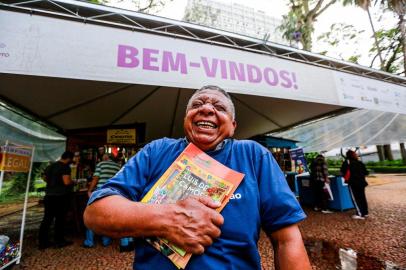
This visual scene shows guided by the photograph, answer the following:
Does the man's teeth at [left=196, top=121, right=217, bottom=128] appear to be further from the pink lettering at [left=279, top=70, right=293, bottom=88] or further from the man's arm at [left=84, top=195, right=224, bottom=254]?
the pink lettering at [left=279, top=70, right=293, bottom=88]

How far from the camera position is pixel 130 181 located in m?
0.89

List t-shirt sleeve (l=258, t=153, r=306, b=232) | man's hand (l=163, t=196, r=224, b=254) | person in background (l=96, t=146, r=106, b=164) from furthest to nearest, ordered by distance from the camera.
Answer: person in background (l=96, t=146, r=106, b=164) < t-shirt sleeve (l=258, t=153, r=306, b=232) < man's hand (l=163, t=196, r=224, b=254)

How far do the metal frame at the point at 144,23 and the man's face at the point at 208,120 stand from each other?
1.75 metres

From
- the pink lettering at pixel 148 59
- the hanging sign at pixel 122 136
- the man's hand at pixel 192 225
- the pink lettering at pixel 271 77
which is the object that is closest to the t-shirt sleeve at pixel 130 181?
the man's hand at pixel 192 225

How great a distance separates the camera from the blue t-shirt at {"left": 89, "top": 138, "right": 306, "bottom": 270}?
2.59ft

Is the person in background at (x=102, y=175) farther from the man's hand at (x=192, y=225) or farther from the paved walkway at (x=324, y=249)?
the man's hand at (x=192, y=225)

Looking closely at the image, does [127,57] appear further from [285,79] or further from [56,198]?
[56,198]

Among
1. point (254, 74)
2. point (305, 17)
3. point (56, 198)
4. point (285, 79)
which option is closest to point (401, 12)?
point (305, 17)

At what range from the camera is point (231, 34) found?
3104 mm

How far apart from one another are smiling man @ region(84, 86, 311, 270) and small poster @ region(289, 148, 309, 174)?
25.1 ft

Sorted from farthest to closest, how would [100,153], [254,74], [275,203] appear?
1. [100,153]
2. [254,74]
3. [275,203]

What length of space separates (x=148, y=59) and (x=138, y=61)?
0.11 m

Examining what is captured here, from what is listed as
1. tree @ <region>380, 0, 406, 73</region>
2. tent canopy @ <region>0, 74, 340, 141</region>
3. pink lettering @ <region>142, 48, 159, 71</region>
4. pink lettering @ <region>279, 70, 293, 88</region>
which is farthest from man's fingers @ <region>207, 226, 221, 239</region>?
tree @ <region>380, 0, 406, 73</region>

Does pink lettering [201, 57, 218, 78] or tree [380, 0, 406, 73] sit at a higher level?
tree [380, 0, 406, 73]
